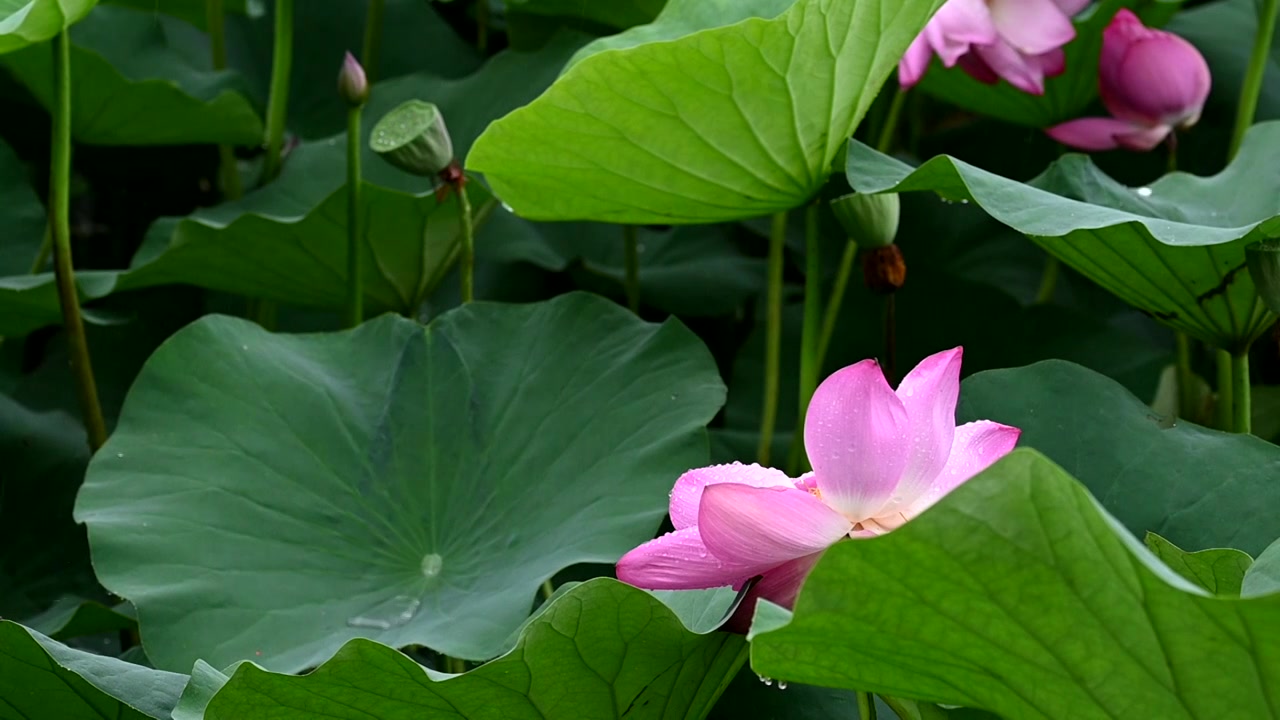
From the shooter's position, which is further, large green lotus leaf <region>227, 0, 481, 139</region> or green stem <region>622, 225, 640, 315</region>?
large green lotus leaf <region>227, 0, 481, 139</region>

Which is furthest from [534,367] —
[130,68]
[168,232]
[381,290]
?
[130,68]

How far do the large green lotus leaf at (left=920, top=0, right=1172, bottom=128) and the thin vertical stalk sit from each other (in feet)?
2.23

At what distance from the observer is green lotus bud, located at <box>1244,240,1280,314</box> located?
0.68 meters

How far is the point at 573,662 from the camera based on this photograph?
0.55 metres

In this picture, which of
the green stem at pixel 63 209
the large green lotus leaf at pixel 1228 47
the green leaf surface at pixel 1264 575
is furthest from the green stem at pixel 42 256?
the large green lotus leaf at pixel 1228 47

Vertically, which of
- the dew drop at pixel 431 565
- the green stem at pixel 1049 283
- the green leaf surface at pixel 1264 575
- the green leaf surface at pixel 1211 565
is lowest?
the green stem at pixel 1049 283

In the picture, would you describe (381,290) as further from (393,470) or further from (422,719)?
(422,719)

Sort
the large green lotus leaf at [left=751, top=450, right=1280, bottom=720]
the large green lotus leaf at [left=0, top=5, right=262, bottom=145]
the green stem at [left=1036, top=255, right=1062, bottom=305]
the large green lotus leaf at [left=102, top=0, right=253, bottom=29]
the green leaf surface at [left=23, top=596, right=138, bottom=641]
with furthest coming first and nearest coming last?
the large green lotus leaf at [left=102, top=0, right=253, bottom=29] → the green stem at [left=1036, top=255, right=1062, bottom=305] → the large green lotus leaf at [left=0, top=5, right=262, bottom=145] → the green leaf surface at [left=23, top=596, right=138, bottom=641] → the large green lotus leaf at [left=751, top=450, right=1280, bottom=720]

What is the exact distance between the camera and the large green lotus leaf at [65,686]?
0.58 m

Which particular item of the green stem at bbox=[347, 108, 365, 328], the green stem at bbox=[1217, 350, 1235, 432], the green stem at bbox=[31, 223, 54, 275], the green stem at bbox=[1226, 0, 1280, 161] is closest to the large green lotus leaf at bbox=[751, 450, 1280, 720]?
the green stem at bbox=[1217, 350, 1235, 432]

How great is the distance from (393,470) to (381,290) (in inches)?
11.6

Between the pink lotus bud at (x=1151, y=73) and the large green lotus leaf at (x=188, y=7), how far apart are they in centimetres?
88

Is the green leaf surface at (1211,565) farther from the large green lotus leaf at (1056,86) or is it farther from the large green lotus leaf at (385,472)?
the large green lotus leaf at (1056,86)

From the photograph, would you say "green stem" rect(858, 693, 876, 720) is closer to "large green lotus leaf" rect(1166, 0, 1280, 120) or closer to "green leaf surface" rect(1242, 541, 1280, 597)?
"green leaf surface" rect(1242, 541, 1280, 597)
